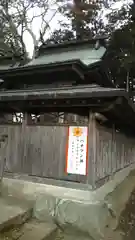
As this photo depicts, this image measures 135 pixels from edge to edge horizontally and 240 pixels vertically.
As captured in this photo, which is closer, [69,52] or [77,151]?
[77,151]

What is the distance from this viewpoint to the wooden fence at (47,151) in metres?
5.64

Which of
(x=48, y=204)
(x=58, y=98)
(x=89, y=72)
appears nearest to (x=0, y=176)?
(x=48, y=204)

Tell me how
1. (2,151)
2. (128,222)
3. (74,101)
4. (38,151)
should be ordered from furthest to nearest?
(2,151) → (38,151) → (128,222) → (74,101)

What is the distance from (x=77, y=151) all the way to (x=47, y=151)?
89cm

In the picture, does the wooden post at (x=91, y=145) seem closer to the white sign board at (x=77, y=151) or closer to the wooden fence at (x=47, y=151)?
the wooden fence at (x=47, y=151)

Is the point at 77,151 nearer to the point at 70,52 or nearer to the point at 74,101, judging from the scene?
the point at 74,101

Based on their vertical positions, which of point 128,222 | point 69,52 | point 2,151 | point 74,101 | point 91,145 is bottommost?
point 128,222

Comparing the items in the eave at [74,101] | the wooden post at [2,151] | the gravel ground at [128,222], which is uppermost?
the eave at [74,101]

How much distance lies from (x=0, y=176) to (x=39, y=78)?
3527 mm

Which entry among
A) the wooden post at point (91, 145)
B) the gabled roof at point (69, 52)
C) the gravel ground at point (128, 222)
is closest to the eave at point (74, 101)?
the wooden post at point (91, 145)

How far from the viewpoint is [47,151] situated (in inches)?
236

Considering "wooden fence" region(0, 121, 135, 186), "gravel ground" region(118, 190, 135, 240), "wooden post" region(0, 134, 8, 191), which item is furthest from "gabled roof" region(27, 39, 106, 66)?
"gravel ground" region(118, 190, 135, 240)

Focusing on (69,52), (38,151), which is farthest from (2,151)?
(69,52)

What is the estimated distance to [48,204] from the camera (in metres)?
5.40
